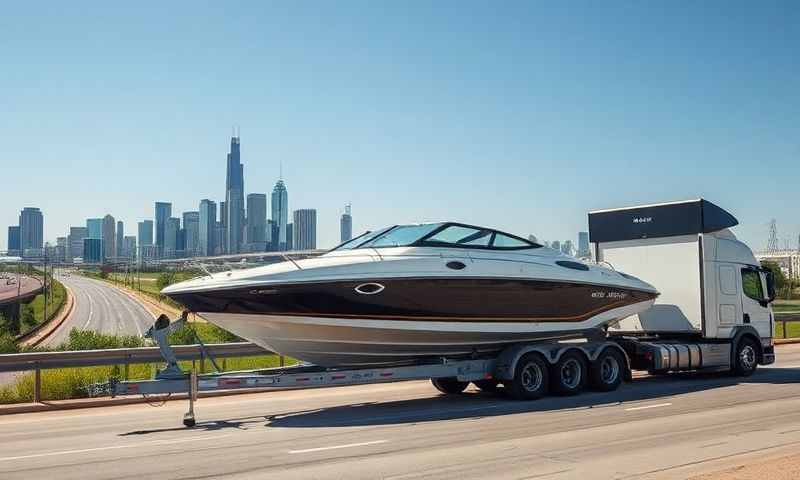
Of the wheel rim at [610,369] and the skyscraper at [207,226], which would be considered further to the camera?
the skyscraper at [207,226]

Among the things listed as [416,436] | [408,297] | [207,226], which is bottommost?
[416,436]

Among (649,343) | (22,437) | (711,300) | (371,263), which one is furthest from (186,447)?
(711,300)

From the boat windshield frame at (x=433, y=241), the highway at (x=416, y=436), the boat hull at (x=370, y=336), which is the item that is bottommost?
the highway at (x=416, y=436)

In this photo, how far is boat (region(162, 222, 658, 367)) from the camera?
12.2 m

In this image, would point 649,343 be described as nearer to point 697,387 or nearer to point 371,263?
point 697,387

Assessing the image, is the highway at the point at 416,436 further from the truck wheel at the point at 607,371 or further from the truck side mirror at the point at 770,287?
the truck side mirror at the point at 770,287

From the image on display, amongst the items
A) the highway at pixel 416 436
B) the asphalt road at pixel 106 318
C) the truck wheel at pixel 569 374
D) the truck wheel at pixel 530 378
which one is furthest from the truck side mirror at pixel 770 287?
the asphalt road at pixel 106 318

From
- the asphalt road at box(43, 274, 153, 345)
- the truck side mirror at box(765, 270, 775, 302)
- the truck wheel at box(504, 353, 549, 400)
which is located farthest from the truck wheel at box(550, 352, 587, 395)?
the asphalt road at box(43, 274, 153, 345)

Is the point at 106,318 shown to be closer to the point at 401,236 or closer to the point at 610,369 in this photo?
the point at 401,236

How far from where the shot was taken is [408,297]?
13023 millimetres

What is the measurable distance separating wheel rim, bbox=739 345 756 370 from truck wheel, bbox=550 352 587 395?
5277 millimetres

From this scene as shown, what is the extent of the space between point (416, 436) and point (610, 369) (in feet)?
21.0

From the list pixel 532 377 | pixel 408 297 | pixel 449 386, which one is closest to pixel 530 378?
pixel 532 377

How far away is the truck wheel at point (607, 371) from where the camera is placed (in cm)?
1530
